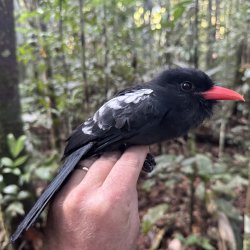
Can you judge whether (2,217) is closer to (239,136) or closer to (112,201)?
(112,201)

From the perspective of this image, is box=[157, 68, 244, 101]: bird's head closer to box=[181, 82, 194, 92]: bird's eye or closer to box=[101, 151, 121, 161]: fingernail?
box=[181, 82, 194, 92]: bird's eye

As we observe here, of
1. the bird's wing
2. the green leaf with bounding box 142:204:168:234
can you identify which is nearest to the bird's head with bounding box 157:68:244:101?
the bird's wing

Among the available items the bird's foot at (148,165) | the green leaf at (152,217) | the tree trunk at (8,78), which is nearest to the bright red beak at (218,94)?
the bird's foot at (148,165)

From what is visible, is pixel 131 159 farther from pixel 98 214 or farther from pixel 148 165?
pixel 148 165

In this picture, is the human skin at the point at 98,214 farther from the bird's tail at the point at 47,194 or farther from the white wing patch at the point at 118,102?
the white wing patch at the point at 118,102

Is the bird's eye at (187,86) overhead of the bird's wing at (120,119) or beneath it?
overhead
